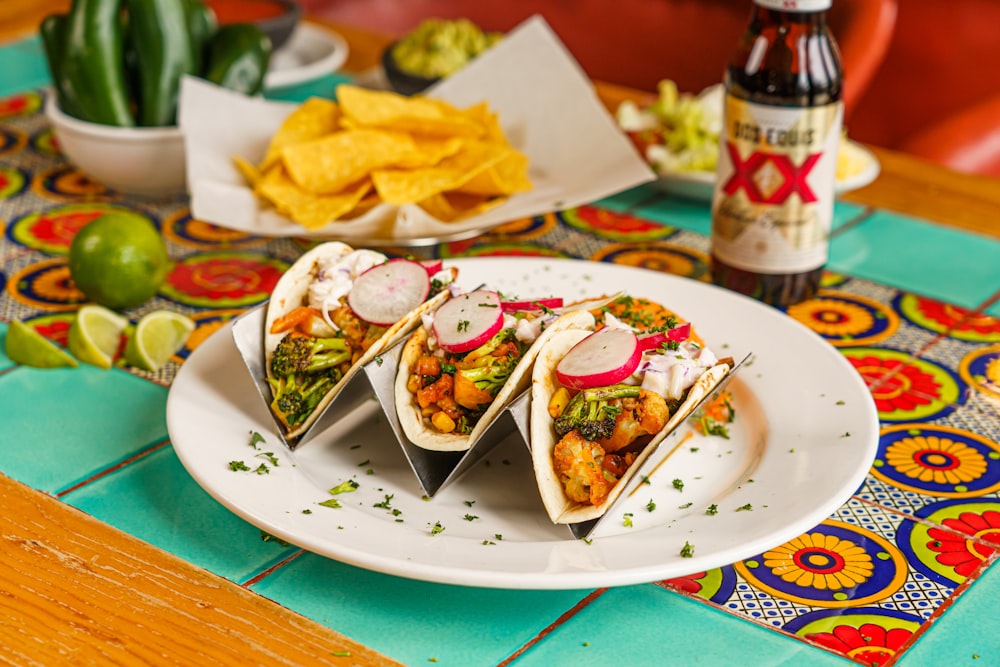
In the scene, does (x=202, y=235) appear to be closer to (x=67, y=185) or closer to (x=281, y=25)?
(x=67, y=185)

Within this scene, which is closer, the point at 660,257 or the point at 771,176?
the point at 771,176

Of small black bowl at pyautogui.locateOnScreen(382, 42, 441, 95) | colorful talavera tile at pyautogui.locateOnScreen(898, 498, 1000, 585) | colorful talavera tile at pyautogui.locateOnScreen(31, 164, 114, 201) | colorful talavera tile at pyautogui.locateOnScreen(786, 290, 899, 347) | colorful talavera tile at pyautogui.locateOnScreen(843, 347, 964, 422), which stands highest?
colorful talavera tile at pyautogui.locateOnScreen(898, 498, 1000, 585)

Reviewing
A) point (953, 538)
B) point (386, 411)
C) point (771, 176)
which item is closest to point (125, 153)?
point (386, 411)

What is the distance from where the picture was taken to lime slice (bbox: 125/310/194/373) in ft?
5.91

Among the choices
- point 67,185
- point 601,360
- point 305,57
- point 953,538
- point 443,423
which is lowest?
point 67,185

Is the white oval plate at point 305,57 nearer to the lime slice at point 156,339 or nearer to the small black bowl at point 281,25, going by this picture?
the small black bowl at point 281,25

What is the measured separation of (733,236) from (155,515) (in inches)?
43.4

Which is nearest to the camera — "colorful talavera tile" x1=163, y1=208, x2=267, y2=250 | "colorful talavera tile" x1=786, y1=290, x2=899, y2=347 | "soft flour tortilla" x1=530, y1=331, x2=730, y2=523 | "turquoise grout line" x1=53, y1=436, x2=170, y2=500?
"soft flour tortilla" x1=530, y1=331, x2=730, y2=523

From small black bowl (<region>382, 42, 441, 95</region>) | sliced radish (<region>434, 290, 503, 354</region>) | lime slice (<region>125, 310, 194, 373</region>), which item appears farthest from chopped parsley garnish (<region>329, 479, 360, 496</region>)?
small black bowl (<region>382, 42, 441, 95</region>)

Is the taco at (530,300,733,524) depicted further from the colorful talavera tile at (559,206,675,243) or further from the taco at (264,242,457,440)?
the colorful talavera tile at (559,206,675,243)

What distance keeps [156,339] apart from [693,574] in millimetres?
1038

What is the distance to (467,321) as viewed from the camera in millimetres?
1430

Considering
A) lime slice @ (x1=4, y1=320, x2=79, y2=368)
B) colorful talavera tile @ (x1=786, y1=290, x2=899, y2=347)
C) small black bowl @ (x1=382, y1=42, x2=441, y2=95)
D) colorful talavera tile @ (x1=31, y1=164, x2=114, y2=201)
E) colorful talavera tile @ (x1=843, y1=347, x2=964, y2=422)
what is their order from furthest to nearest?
small black bowl @ (x1=382, y1=42, x2=441, y2=95), colorful talavera tile @ (x1=31, y1=164, x2=114, y2=201), colorful talavera tile @ (x1=786, y1=290, x2=899, y2=347), lime slice @ (x1=4, y1=320, x2=79, y2=368), colorful talavera tile @ (x1=843, y1=347, x2=964, y2=422)

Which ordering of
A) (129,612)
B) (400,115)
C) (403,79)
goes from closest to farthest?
(129,612) → (400,115) → (403,79)
